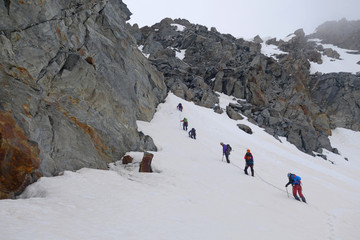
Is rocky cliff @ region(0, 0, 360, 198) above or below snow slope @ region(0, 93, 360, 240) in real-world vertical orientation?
above

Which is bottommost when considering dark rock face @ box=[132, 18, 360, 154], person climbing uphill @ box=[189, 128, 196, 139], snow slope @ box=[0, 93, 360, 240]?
snow slope @ box=[0, 93, 360, 240]

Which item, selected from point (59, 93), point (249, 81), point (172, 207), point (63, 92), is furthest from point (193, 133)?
point (249, 81)

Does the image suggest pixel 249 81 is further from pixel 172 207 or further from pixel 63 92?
pixel 172 207

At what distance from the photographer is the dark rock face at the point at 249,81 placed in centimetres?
5241

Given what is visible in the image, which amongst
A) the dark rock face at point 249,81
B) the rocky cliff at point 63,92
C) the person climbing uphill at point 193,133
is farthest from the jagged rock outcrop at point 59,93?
the dark rock face at point 249,81

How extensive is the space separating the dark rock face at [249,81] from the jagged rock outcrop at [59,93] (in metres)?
33.9

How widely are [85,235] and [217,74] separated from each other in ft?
209

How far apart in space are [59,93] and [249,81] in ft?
188

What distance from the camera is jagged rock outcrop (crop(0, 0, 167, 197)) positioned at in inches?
395

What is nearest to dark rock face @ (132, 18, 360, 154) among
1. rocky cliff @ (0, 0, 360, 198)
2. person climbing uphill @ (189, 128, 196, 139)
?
person climbing uphill @ (189, 128, 196, 139)

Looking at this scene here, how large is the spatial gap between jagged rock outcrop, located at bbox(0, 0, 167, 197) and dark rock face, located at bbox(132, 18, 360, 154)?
3392 cm

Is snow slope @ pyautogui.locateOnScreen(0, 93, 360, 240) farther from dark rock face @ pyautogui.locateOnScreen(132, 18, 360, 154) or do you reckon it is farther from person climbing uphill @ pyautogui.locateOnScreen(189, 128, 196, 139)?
dark rock face @ pyautogui.locateOnScreen(132, 18, 360, 154)

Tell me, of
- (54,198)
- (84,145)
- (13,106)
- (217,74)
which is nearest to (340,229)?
(54,198)

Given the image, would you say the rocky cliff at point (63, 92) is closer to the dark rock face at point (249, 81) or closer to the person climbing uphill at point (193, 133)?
the person climbing uphill at point (193, 133)
